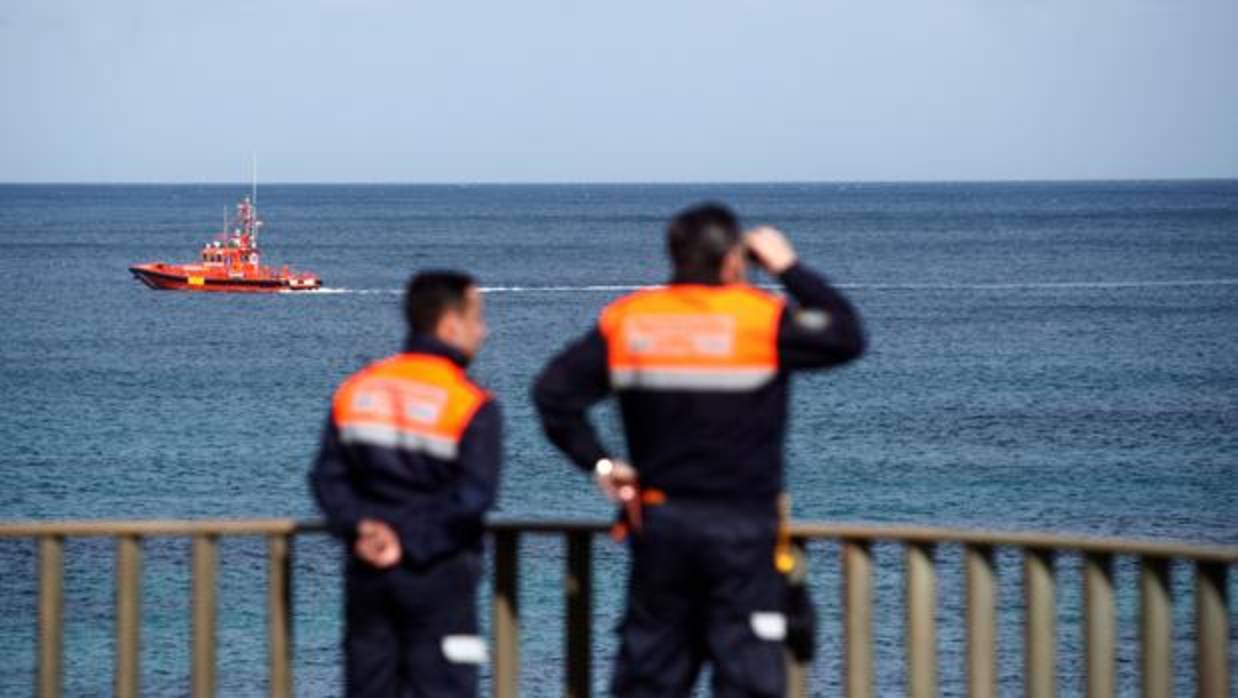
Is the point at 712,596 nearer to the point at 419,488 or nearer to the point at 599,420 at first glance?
the point at 419,488

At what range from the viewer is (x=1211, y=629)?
20.4 feet

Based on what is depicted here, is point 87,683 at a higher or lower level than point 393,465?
lower

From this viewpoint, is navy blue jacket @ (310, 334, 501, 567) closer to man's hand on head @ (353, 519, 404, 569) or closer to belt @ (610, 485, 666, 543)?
man's hand on head @ (353, 519, 404, 569)

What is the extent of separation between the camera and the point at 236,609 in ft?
101

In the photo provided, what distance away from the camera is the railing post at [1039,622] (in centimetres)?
646

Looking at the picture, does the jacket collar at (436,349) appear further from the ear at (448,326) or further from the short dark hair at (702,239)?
the short dark hair at (702,239)

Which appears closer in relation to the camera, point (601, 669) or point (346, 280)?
point (601, 669)

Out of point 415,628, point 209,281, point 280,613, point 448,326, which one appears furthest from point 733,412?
point 209,281

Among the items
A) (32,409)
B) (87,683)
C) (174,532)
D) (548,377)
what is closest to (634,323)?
(548,377)

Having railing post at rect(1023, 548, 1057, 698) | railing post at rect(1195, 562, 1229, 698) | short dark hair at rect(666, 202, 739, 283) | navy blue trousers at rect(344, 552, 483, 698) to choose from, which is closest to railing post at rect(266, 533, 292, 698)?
navy blue trousers at rect(344, 552, 483, 698)

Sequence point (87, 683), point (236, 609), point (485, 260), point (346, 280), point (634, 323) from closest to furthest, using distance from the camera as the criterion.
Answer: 1. point (634, 323)
2. point (87, 683)
3. point (236, 609)
4. point (346, 280)
5. point (485, 260)

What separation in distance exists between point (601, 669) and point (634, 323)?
19.7 meters

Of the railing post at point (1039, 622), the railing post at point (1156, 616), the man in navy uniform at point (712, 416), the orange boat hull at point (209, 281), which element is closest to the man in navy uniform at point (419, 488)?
the man in navy uniform at point (712, 416)

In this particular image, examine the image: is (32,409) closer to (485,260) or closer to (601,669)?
(601,669)
